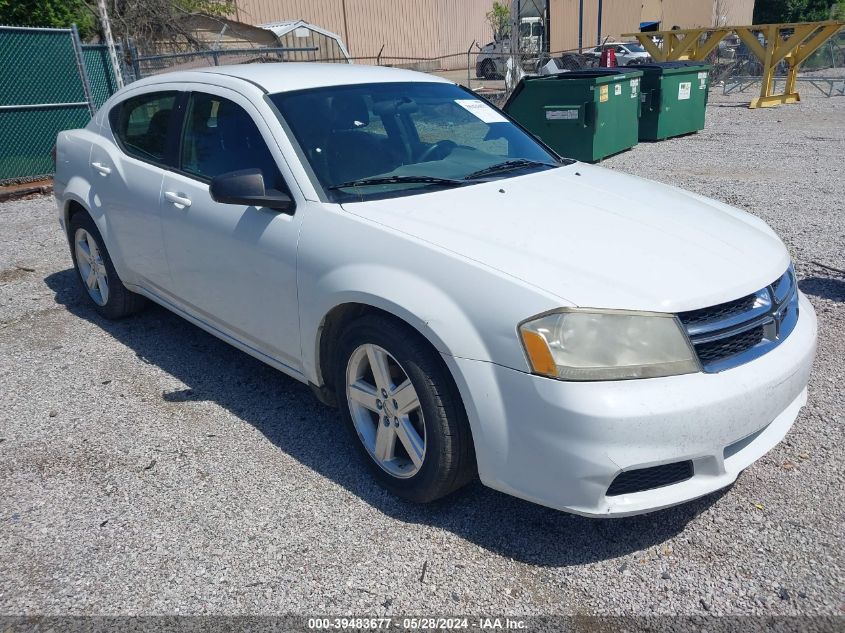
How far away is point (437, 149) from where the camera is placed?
3668 millimetres

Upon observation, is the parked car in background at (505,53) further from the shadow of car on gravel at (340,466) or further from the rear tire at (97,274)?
the shadow of car on gravel at (340,466)

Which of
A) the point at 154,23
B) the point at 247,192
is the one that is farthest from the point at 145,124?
the point at 154,23

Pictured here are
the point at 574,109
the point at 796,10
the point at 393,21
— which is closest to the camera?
the point at 574,109

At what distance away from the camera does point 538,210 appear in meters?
3.00

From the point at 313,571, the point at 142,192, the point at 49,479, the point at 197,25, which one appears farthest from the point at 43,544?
the point at 197,25

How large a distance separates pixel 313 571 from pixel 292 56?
23.2m

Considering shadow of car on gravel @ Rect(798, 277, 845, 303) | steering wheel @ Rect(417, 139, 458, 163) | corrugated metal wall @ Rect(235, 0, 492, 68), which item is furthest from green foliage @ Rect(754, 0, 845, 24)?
steering wheel @ Rect(417, 139, 458, 163)

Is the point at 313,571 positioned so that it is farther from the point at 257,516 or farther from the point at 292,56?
the point at 292,56

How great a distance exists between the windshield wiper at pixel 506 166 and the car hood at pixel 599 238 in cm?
12

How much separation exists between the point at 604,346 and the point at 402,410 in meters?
0.87

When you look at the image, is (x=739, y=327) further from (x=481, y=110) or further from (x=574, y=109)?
(x=574, y=109)

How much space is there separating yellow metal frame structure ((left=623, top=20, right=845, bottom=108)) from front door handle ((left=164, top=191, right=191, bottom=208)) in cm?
1685

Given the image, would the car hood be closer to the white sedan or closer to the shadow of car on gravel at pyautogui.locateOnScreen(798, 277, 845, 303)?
the white sedan

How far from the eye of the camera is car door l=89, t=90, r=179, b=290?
4008mm
